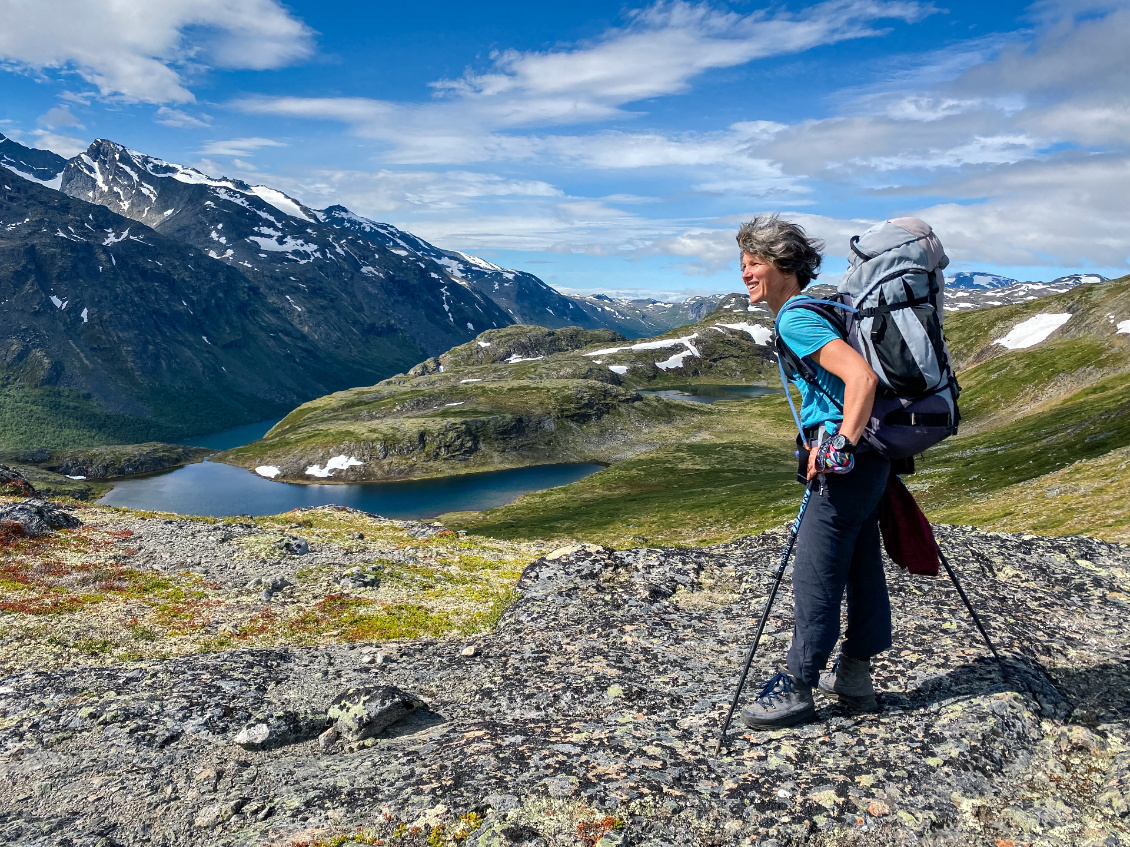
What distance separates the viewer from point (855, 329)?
727cm

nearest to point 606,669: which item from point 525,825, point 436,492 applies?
point 525,825

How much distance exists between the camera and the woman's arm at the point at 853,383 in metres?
6.71

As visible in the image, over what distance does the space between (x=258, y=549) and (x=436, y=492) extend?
14805 cm

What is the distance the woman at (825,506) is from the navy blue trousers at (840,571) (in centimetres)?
1

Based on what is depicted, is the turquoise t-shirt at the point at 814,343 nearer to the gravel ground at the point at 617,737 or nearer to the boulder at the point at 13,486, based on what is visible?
the gravel ground at the point at 617,737

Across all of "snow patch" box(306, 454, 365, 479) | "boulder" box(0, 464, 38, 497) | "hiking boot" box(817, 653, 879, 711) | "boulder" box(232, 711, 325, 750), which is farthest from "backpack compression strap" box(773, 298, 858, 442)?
"snow patch" box(306, 454, 365, 479)

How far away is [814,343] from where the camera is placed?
717cm

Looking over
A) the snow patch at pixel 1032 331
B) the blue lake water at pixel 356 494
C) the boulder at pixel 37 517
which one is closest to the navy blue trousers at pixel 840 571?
the boulder at pixel 37 517

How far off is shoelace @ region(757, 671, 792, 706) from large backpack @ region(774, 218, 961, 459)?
129 inches

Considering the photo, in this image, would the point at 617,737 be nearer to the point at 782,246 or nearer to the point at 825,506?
the point at 825,506

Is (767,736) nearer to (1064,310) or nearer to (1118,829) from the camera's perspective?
(1118,829)

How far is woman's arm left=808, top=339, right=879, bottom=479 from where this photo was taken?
22.0 ft

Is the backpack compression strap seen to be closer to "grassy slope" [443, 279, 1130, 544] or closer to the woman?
the woman

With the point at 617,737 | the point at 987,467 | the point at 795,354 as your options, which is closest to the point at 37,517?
the point at 617,737
